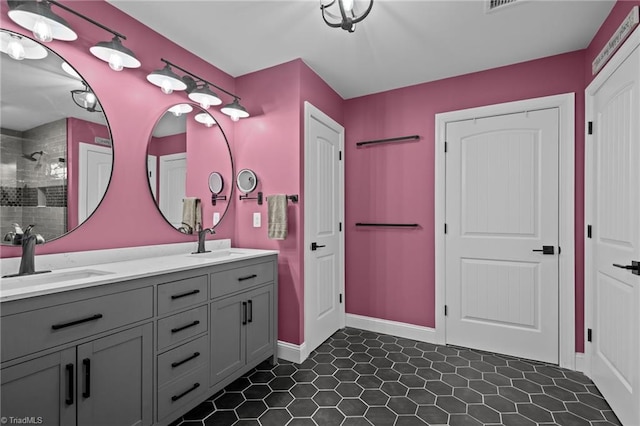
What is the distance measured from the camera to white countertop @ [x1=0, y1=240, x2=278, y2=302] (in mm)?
1276

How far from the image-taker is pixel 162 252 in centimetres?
227

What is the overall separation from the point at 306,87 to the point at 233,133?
0.81 m

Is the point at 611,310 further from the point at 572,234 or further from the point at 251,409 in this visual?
the point at 251,409

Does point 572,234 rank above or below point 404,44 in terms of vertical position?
below

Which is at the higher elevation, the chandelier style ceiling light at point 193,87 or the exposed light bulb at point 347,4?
the exposed light bulb at point 347,4

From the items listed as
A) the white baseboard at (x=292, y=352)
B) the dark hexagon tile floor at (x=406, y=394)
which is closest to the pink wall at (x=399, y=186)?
the dark hexagon tile floor at (x=406, y=394)

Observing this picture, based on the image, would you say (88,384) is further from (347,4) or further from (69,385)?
(347,4)

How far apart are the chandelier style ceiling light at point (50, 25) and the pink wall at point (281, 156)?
1143 millimetres

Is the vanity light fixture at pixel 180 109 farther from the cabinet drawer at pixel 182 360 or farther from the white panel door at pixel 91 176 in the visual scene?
the cabinet drawer at pixel 182 360

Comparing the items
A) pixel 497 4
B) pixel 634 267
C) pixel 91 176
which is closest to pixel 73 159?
pixel 91 176

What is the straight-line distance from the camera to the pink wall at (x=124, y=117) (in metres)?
1.84

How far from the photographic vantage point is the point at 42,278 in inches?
60.9

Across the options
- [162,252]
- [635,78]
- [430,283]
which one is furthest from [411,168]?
[162,252]

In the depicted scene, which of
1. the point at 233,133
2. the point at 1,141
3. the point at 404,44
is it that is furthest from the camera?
the point at 233,133
